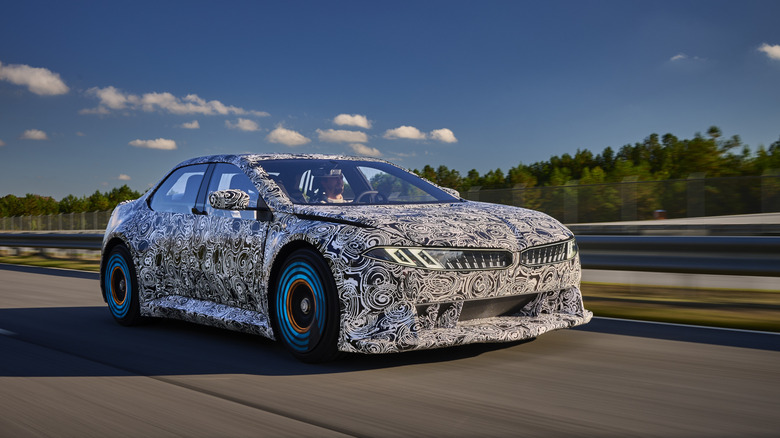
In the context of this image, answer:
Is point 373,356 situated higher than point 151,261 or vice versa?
point 151,261

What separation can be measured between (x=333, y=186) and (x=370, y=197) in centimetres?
29

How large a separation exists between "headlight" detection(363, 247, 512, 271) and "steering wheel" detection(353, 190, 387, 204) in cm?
122

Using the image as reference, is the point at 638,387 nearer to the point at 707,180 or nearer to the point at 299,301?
the point at 299,301

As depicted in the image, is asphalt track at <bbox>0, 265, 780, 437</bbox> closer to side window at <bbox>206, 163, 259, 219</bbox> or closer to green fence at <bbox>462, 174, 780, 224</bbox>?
side window at <bbox>206, 163, 259, 219</bbox>

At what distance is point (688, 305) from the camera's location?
8.02 metres

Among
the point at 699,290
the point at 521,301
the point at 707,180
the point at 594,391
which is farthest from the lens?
the point at 707,180

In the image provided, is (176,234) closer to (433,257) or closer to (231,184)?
(231,184)

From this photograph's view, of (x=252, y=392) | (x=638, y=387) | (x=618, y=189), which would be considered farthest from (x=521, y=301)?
(x=618, y=189)

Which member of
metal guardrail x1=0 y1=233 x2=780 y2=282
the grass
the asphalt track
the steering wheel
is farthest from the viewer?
metal guardrail x1=0 y1=233 x2=780 y2=282

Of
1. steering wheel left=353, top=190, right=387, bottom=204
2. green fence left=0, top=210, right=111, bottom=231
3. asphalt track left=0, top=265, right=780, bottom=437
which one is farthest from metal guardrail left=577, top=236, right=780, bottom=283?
green fence left=0, top=210, right=111, bottom=231

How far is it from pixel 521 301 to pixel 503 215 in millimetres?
618

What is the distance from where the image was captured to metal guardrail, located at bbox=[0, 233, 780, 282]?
7.36 metres

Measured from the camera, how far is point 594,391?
14.0ft

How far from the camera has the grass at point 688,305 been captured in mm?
6828
